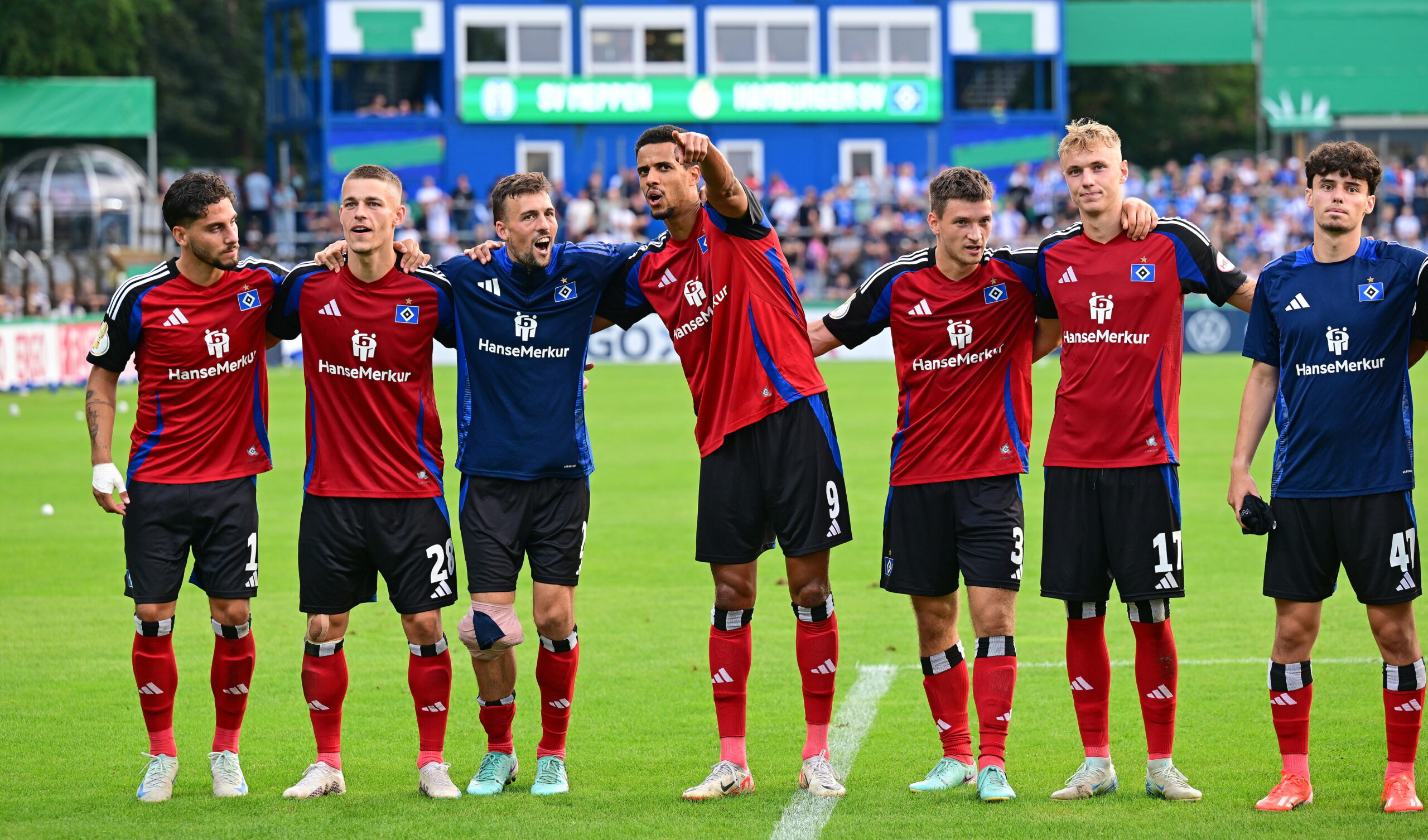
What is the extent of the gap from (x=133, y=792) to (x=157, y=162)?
2062 inches

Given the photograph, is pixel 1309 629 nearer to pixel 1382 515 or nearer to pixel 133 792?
pixel 1382 515

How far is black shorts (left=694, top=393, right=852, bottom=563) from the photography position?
6.27 m

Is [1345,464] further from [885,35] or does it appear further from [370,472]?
[885,35]

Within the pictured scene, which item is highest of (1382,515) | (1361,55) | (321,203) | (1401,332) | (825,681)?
(1361,55)

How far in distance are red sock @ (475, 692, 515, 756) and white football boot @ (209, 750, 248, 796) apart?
38.2 inches

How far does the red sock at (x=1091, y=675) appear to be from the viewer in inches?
242

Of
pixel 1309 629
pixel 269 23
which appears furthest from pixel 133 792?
pixel 269 23

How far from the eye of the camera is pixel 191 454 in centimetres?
648

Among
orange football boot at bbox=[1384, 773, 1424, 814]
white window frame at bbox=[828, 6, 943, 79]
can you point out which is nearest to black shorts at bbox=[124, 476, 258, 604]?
orange football boot at bbox=[1384, 773, 1424, 814]

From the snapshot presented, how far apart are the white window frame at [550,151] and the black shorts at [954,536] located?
118ft

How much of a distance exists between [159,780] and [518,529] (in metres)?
1.71

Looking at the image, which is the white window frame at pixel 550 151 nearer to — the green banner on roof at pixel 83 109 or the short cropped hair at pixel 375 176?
the green banner on roof at pixel 83 109

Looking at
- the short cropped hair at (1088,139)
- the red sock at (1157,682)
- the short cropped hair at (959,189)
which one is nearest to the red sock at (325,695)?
the short cropped hair at (959,189)

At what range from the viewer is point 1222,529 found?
12.7 meters
